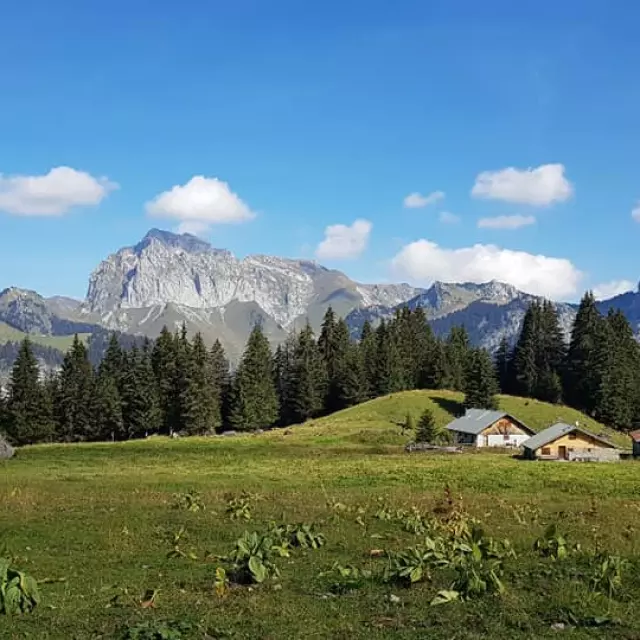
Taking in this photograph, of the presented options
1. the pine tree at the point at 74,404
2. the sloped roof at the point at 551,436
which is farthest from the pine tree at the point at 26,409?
the sloped roof at the point at 551,436

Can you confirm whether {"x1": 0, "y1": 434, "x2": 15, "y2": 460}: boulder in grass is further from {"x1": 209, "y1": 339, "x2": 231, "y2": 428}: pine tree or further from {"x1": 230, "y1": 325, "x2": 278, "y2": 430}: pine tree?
{"x1": 230, "y1": 325, "x2": 278, "y2": 430}: pine tree

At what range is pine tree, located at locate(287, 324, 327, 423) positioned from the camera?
121 metres

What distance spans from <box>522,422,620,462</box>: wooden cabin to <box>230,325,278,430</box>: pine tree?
1814 inches

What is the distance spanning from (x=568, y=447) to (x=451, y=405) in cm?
3684


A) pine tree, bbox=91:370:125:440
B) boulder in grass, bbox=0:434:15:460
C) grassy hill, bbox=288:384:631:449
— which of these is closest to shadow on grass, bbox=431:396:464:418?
grassy hill, bbox=288:384:631:449

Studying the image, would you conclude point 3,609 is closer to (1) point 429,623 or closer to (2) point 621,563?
(1) point 429,623

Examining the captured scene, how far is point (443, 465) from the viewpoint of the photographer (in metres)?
58.0

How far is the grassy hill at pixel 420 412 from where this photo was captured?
316 feet

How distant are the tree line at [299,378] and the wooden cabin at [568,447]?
27.6 meters

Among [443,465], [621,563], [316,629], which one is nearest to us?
[316,629]

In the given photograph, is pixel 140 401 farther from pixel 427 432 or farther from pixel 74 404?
pixel 427 432

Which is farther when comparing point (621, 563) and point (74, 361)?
point (74, 361)

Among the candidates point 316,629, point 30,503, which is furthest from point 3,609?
point 30,503

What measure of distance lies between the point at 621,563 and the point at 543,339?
401 feet
